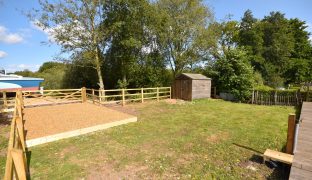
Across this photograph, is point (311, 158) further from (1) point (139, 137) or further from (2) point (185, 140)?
(1) point (139, 137)

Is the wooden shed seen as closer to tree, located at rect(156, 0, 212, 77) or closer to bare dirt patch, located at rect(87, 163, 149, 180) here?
tree, located at rect(156, 0, 212, 77)

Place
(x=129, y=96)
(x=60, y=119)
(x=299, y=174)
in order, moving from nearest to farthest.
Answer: (x=299, y=174) → (x=60, y=119) → (x=129, y=96)

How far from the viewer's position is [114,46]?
1777 cm

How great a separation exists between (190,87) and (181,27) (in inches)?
287

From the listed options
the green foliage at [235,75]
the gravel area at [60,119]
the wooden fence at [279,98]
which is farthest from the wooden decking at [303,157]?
the green foliage at [235,75]

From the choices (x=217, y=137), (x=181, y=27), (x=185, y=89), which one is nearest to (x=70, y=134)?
(x=217, y=137)

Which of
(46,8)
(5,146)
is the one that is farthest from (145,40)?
(5,146)

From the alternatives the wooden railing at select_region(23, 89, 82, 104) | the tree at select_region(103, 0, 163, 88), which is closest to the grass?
the wooden railing at select_region(23, 89, 82, 104)

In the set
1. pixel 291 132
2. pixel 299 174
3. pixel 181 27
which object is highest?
pixel 181 27

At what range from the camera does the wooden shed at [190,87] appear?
15.6m

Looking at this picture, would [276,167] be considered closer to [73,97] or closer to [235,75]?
[73,97]

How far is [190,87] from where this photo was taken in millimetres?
15570

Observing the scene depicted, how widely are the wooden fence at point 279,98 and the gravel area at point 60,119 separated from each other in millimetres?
11153

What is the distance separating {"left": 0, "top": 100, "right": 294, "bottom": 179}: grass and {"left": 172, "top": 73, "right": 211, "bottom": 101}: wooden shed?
748 centimetres
